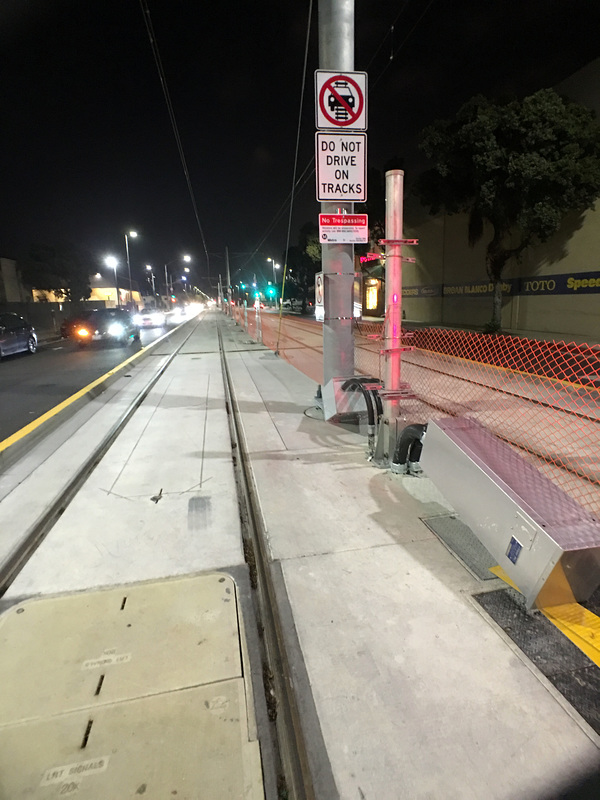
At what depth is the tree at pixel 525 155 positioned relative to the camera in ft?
51.6

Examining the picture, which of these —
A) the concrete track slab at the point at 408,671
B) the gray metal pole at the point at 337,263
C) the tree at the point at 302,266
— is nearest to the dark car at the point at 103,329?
the gray metal pole at the point at 337,263

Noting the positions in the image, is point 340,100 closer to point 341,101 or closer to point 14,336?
point 341,101

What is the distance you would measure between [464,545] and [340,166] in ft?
15.8

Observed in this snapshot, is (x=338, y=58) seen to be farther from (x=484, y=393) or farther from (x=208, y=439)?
(x=484, y=393)

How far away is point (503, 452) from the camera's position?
3199 millimetres

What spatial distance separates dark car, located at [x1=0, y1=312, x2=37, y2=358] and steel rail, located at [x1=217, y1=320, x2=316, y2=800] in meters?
15.4

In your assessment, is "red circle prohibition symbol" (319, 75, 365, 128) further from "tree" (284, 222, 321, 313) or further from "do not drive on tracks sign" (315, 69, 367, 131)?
"tree" (284, 222, 321, 313)

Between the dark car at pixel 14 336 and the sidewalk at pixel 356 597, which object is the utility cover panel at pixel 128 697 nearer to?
the sidewalk at pixel 356 597

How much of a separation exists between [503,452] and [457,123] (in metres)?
19.0

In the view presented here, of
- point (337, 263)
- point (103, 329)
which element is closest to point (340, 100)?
point (337, 263)

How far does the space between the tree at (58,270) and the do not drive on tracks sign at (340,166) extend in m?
43.1

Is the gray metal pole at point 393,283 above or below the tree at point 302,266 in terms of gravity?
below

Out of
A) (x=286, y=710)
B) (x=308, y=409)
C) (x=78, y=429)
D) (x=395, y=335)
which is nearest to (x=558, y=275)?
(x=308, y=409)

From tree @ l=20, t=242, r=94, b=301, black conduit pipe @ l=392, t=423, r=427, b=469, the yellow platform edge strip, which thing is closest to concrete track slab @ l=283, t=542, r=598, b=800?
the yellow platform edge strip
